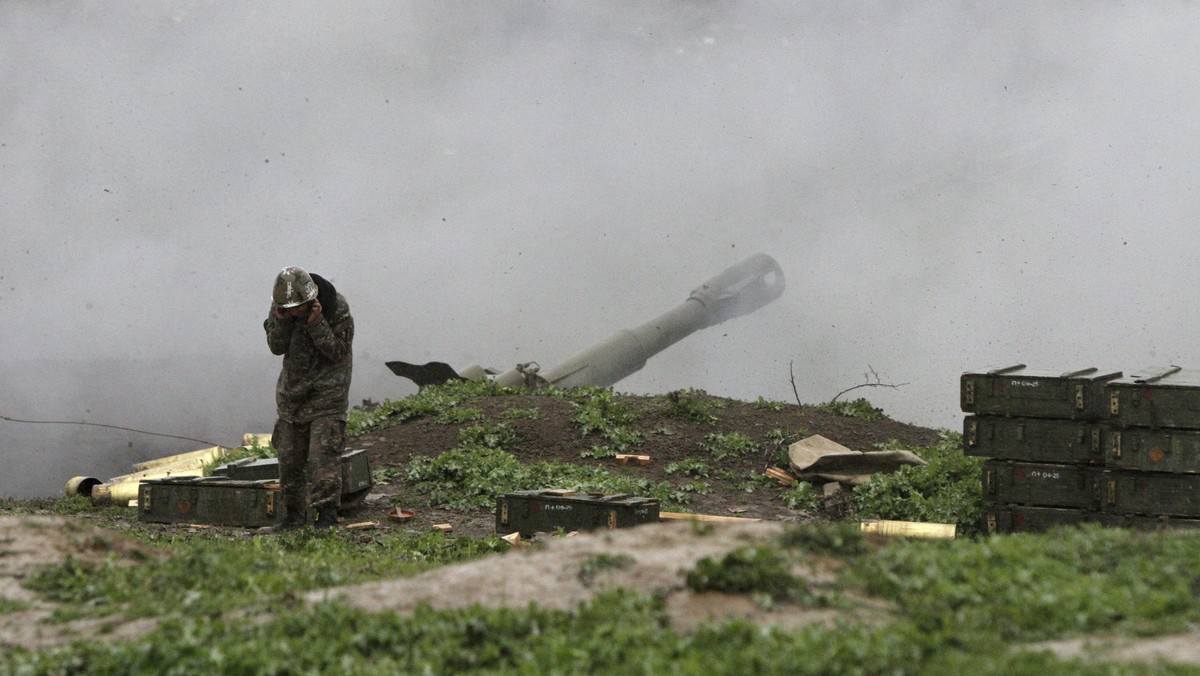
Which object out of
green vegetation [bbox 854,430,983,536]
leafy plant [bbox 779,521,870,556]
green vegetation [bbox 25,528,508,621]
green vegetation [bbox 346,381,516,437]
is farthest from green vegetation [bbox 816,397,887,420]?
leafy plant [bbox 779,521,870,556]

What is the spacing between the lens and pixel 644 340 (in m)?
22.2

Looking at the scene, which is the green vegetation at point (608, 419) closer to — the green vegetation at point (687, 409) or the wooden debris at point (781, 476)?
the green vegetation at point (687, 409)

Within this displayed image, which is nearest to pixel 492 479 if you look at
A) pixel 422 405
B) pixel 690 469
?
pixel 690 469

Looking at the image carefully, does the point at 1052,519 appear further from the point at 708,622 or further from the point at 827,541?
the point at 708,622

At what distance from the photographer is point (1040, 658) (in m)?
5.41

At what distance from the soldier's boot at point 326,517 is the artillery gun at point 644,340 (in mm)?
8112

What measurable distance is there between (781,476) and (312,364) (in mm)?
6218

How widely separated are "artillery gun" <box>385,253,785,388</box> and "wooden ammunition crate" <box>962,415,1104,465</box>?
31.7 feet

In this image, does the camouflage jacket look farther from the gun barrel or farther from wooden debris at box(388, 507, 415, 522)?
the gun barrel

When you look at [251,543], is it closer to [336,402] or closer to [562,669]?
[336,402]

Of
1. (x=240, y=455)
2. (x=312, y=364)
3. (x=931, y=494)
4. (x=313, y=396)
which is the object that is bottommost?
(x=931, y=494)

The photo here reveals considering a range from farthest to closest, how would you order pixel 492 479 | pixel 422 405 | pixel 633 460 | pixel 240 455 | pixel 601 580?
pixel 422 405, pixel 240 455, pixel 633 460, pixel 492 479, pixel 601 580

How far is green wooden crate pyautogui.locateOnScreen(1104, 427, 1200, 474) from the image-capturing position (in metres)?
11.1

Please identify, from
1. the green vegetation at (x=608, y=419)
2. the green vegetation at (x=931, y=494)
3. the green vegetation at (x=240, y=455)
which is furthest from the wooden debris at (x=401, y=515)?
the green vegetation at (x=931, y=494)
